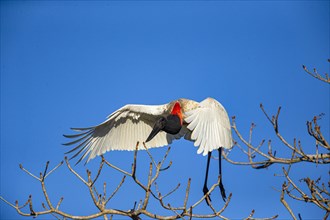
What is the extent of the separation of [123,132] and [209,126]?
219 cm

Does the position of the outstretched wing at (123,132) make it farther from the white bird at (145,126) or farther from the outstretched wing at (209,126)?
the outstretched wing at (209,126)

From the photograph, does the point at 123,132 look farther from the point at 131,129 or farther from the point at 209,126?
the point at 209,126

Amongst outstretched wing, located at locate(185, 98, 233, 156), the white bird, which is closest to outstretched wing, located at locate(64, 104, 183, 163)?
the white bird

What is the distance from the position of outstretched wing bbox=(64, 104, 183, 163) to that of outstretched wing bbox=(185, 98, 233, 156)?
3.54ft

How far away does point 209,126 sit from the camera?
867cm

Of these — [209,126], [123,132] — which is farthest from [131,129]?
[209,126]

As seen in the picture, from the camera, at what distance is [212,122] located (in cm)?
877

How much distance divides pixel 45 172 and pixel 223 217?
2.08 m

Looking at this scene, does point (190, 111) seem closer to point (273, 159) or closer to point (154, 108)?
point (154, 108)

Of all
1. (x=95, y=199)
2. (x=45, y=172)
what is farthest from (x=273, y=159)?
(x=45, y=172)

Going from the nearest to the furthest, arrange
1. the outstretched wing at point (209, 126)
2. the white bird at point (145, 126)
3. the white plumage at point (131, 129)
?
the outstretched wing at point (209, 126), the white bird at point (145, 126), the white plumage at point (131, 129)

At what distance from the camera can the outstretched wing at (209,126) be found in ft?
27.5

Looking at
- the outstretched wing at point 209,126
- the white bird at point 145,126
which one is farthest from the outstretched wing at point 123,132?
the outstretched wing at point 209,126

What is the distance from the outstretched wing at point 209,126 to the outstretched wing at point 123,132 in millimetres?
1080
